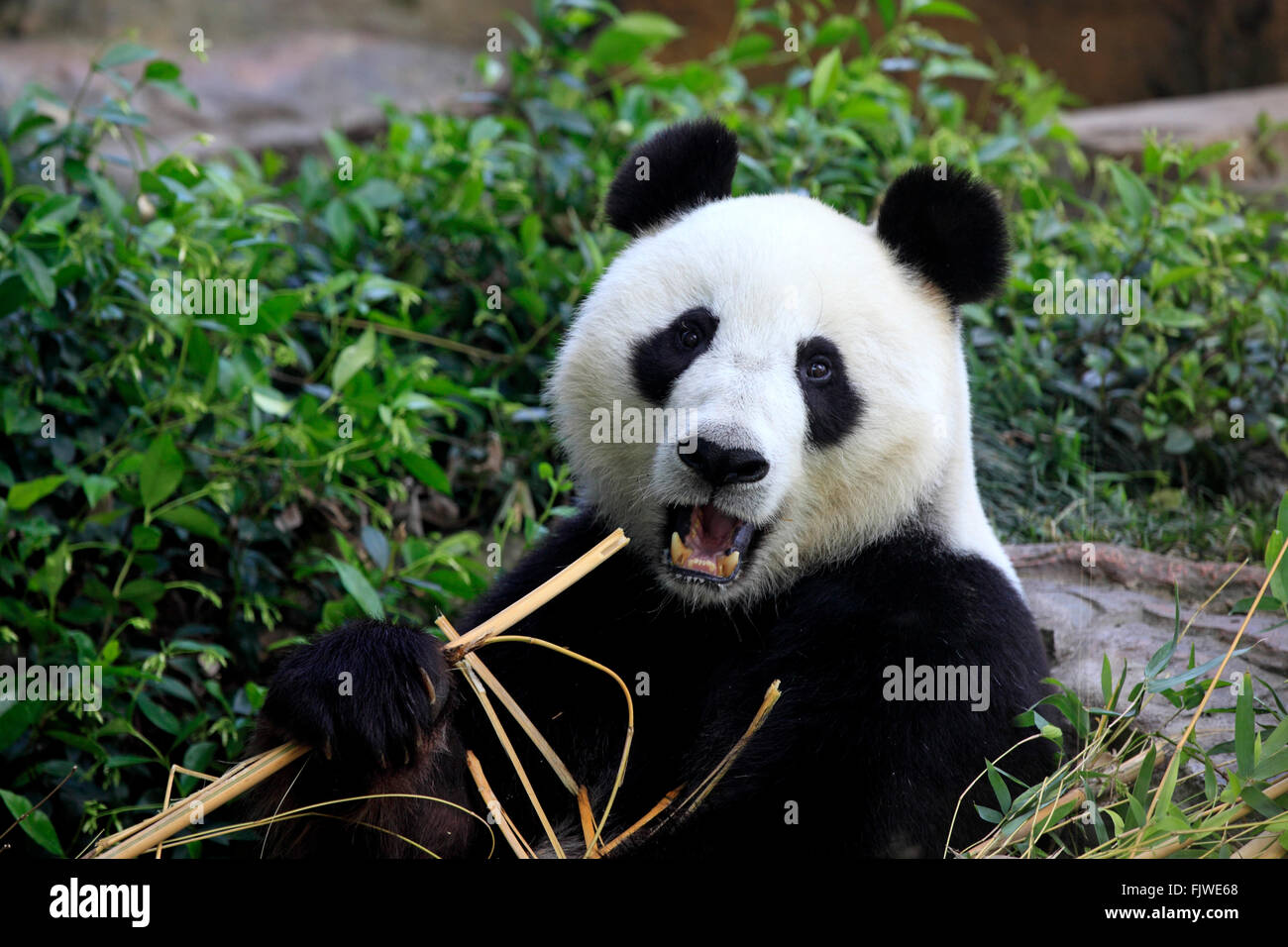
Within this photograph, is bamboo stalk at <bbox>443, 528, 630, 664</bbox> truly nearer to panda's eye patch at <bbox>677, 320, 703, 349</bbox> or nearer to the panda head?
the panda head

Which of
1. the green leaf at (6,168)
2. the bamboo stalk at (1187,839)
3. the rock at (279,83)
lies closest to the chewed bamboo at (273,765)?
the bamboo stalk at (1187,839)

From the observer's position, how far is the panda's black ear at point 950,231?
339 centimetres

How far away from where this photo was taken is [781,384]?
Answer: 308cm

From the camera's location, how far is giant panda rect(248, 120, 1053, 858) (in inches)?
113

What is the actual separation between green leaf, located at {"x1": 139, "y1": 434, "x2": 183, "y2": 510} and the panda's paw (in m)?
1.45

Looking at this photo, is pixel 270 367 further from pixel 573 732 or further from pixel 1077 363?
pixel 1077 363

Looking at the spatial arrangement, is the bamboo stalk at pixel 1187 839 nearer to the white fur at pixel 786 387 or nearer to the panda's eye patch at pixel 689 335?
the white fur at pixel 786 387

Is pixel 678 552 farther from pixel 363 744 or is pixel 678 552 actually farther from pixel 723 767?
pixel 363 744

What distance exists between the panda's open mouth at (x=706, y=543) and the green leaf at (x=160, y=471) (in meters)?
1.90

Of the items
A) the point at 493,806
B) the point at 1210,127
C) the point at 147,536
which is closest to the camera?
the point at 493,806

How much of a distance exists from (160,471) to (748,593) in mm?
2115

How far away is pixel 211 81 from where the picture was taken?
9.33 meters
